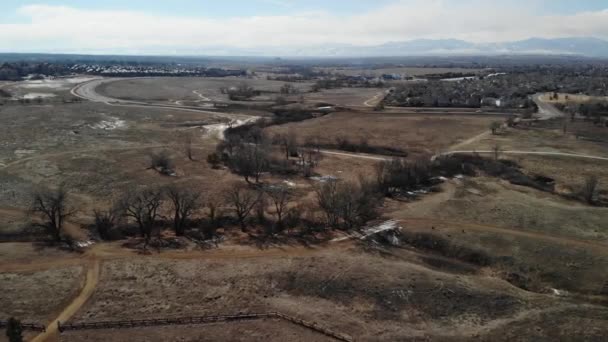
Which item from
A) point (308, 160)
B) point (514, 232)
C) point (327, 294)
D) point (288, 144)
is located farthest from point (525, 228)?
point (288, 144)

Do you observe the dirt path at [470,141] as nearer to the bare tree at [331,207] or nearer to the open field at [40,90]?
the bare tree at [331,207]

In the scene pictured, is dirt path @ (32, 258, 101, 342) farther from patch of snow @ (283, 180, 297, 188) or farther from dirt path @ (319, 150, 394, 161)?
dirt path @ (319, 150, 394, 161)

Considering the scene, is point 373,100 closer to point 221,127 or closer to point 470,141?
point 470,141

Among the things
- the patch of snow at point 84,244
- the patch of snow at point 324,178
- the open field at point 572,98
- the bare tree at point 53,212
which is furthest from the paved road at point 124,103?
the open field at point 572,98

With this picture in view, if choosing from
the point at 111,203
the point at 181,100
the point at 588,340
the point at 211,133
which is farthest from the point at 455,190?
the point at 181,100

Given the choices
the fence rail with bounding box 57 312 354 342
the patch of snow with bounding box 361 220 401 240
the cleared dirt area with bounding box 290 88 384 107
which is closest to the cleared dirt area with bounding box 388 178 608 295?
the patch of snow with bounding box 361 220 401 240

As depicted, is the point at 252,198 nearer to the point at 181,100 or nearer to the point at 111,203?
the point at 111,203
